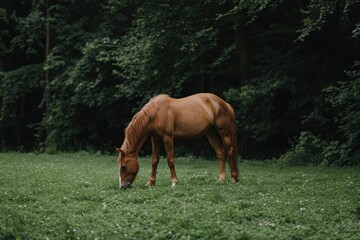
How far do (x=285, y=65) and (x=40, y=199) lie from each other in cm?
1356

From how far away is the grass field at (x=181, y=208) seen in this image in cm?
840

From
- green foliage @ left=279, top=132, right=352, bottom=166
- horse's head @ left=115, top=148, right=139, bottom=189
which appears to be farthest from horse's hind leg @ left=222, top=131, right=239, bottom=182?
green foliage @ left=279, top=132, right=352, bottom=166

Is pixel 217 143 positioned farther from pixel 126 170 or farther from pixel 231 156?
pixel 126 170

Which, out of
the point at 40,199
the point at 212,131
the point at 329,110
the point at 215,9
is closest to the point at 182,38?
the point at 215,9

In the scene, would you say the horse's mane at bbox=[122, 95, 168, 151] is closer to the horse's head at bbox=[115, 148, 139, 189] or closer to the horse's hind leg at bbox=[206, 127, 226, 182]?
the horse's head at bbox=[115, 148, 139, 189]

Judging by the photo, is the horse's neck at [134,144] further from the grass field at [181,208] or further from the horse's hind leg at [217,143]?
the horse's hind leg at [217,143]

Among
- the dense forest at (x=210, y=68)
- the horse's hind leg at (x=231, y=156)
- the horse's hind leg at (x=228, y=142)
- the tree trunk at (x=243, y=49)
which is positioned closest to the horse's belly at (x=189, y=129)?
the horse's hind leg at (x=228, y=142)

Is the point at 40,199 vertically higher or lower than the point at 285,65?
lower

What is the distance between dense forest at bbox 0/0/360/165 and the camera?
19422 mm

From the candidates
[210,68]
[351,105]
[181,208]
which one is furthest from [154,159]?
[210,68]

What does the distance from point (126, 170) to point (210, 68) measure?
13782mm

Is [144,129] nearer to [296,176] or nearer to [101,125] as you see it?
[296,176]

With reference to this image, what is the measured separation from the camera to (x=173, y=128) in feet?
40.7

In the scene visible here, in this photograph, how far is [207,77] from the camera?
27.5 meters
